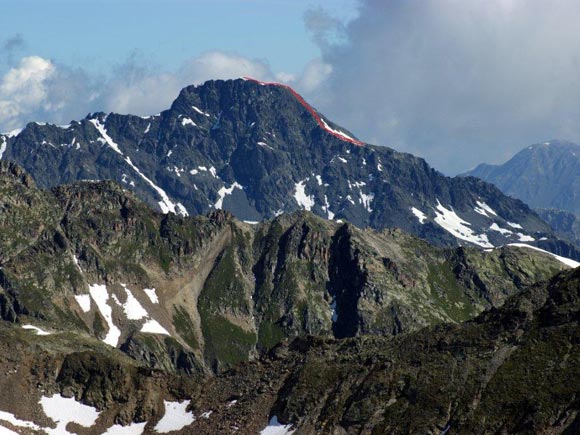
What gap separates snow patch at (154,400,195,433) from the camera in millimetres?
190250

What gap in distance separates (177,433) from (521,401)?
238 ft

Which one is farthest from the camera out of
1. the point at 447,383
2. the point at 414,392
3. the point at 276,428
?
the point at 276,428

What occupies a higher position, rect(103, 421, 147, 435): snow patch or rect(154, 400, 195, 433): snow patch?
rect(154, 400, 195, 433): snow patch

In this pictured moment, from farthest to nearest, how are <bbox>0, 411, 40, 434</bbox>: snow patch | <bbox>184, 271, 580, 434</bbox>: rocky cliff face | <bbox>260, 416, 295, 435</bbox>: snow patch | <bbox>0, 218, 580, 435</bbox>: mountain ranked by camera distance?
<bbox>0, 411, 40, 434</bbox>: snow patch < <bbox>260, 416, 295, 435</bbox>: snow patch < <bbox>0, 218, 580, 435</bbox>: mountain < <bbox>184, 271, 580, 434</bbox>: rocky cliff face

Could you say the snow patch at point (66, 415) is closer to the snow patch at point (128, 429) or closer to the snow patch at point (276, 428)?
the snow patch at point (128, 429)

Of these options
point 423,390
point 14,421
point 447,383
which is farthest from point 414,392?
point 14,421

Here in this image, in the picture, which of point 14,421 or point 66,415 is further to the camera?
point 66,415

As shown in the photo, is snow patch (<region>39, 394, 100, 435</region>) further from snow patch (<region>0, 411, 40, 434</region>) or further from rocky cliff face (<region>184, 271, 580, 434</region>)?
rocky cliff face (<region>184, 271, 580, 434</region>)

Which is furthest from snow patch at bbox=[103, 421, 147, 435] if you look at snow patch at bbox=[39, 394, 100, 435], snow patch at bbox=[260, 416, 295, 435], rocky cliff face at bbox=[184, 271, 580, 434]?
snow patch at bbox=[260, 416, 295, 435]

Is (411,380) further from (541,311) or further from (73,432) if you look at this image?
(73,432)

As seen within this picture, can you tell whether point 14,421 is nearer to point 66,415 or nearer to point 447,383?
point 66,415

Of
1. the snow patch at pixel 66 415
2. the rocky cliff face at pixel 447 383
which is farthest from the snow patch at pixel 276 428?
the snow patch at pixel 66 415

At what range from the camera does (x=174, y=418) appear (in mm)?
193500

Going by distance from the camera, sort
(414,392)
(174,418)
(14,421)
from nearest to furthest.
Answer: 1. (414,392)
2. (14,421)
3. (174,418)
